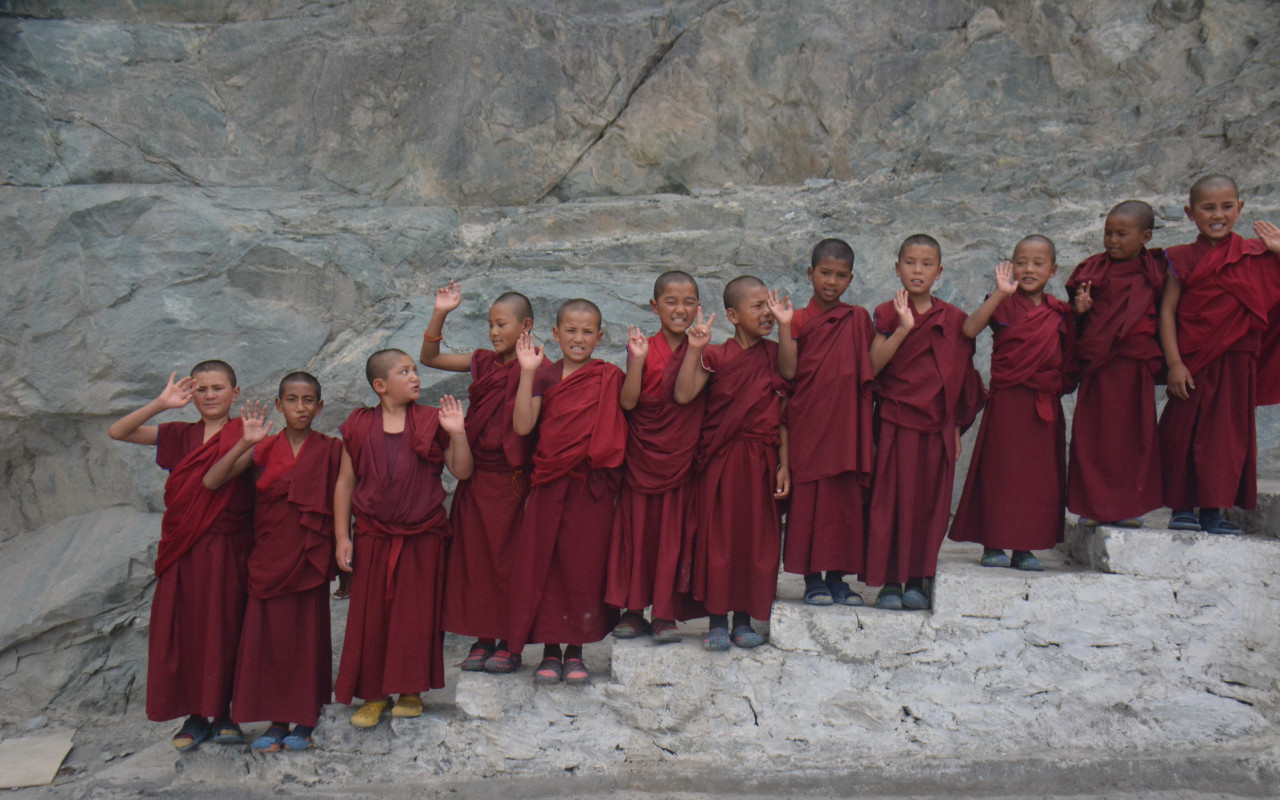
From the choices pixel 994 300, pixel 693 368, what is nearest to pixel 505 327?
pixel 693 368

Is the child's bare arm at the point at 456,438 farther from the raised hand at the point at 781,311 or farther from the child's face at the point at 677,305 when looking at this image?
the raised hand at the point at 781,311

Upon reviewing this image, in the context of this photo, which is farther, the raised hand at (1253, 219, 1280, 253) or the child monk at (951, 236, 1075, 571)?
the child monk at (951, 236, 1075, 571)

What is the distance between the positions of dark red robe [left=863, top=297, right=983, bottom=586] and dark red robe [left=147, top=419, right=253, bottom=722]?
2580 mm

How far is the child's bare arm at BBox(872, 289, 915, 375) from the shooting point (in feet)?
12.3

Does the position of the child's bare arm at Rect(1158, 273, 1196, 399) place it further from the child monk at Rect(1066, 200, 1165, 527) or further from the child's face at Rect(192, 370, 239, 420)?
the child's face at Rect(192, 370, 239, 420)

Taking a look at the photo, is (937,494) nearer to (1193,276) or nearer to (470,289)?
(1193,276)

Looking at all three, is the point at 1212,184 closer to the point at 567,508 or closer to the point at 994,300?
the point at 994,300

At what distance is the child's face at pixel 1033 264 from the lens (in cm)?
394

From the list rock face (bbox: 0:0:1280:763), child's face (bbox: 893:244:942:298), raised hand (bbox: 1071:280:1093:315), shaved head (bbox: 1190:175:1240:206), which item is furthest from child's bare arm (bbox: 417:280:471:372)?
shaved head (bbox: 1190:175:1240:206)

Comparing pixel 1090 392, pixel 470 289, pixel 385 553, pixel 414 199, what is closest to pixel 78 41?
pixel 414 199

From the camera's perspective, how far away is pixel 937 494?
12.5ft

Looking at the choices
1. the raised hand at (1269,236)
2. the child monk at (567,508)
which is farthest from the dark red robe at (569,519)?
the raised hand at (1269,236)

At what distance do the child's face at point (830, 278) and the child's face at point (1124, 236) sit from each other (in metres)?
1.12

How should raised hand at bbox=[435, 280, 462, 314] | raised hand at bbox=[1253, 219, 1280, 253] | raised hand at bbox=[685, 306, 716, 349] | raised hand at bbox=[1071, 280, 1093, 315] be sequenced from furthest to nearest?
raised hand at bbox=[435, 280, 462, 314] < raised hand at bbox=[1071, 280, 1093, 315] < raised hand at bbox=[1253, 219, 1280, 253] < raised hand at bbox=[685, 306, 716, 349]
